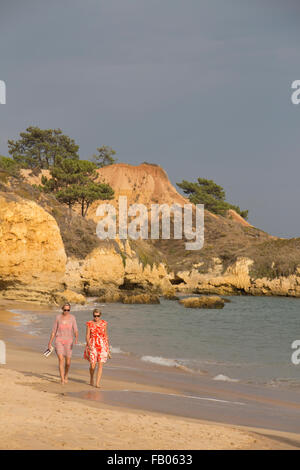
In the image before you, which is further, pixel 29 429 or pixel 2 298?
pixel 2 298

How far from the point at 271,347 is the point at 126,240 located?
25496 millimetres

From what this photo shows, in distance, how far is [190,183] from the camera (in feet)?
319

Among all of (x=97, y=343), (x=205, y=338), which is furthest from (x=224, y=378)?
(x=205, y=338)

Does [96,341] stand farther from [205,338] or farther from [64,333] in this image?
[205,338]

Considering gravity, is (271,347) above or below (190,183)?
below

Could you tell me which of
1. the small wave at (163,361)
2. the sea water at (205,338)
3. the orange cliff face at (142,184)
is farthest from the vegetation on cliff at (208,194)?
the small wave at (163,361)

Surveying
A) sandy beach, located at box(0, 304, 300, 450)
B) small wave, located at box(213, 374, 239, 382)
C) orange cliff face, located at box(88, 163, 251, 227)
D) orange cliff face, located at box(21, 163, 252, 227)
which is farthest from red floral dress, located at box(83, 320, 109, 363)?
orange cliff face, located at box(88, 163, 251, 227)

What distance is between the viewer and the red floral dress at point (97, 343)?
995 centimetres

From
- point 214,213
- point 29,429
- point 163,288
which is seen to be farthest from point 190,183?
point 29,429

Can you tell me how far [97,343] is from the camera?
1001cm

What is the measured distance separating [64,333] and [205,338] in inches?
469

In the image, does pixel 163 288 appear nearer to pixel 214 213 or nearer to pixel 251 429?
pixel 251 429

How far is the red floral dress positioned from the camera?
32.6ft
